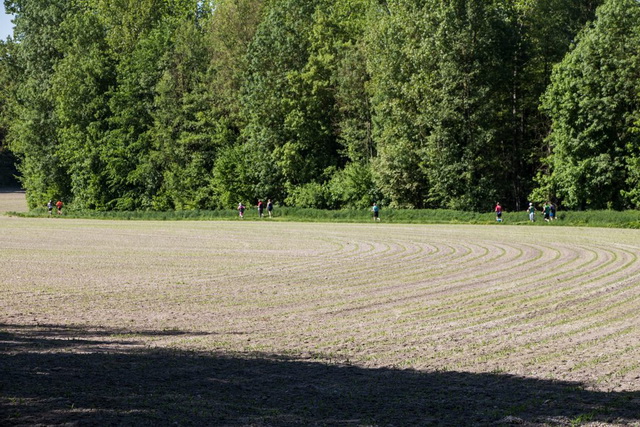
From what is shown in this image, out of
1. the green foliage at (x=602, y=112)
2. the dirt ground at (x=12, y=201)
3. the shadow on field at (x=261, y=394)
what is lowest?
the shadow on field at (x=261, y=394)

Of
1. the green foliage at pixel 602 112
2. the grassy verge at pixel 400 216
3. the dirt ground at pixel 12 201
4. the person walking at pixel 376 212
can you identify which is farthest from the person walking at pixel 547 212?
the dirt ground at pixel 12 201

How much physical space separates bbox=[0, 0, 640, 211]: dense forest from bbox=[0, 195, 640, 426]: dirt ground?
30.8m

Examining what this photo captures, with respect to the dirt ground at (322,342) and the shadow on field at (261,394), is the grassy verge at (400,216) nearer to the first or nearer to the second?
the dirt ground at (322,342)

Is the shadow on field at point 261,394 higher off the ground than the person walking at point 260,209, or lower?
lower

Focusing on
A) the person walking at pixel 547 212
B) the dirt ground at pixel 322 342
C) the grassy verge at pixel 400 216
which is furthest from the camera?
the person walking at pixel 547 212

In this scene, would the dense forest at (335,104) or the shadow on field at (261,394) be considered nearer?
the shadow on field at (261,394)

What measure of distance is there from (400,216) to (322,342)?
156ft

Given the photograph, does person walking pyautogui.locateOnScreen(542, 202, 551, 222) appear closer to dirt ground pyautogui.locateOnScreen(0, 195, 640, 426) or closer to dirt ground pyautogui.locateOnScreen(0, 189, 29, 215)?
dirt ground pyautogui.locateOnScreen(0, 195, 640, 426)

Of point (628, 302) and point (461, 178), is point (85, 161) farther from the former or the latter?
point (628, 302)

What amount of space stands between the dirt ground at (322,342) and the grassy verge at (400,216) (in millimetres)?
23074

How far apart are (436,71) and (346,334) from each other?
5026cm

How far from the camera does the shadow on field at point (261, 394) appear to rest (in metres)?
9.15

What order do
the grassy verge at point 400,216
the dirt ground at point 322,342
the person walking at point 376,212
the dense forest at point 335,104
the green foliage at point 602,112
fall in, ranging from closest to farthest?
the dirt ground at point 322,342 → the grassy verge at point 400,216 → the green foliage at point 602,112 → the dense forest at point 335,104 → the person walking at point 376,212

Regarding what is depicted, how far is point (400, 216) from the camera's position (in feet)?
200
